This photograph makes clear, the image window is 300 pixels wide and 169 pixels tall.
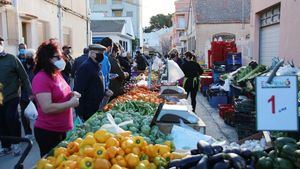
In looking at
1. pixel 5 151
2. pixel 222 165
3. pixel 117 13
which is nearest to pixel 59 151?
pixel 222 165

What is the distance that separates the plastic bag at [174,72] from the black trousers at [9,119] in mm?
4298

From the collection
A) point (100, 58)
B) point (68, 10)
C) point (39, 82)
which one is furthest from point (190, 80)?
point (68, 10)

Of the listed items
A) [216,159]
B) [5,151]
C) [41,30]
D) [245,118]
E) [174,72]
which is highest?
[41,30]

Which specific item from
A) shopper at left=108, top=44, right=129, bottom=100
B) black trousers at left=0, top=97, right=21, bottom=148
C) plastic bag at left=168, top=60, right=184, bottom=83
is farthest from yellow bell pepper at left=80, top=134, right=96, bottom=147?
plastic bag at left=168, top=60, right=184, bottom=83

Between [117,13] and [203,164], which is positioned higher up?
[117,13]

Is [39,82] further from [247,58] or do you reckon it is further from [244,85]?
[247,58]

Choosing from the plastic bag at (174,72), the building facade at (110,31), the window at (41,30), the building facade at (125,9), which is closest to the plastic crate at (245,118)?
the plastic bag at (174,72)

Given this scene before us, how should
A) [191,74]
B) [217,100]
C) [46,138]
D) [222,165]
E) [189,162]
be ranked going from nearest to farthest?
[222,165] → [189,162] → [46,138] → [191,74] → [217,100]

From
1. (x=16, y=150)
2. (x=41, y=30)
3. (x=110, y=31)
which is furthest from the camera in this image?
(x=110, y=31)

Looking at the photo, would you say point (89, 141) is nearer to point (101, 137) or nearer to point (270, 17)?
point (101, 137)

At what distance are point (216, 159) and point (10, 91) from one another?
4603 mm

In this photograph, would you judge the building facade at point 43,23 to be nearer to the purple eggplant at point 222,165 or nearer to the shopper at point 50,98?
the shopper at point 50,98

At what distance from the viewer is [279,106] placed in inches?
132

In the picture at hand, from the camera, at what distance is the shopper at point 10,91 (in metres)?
6.28
